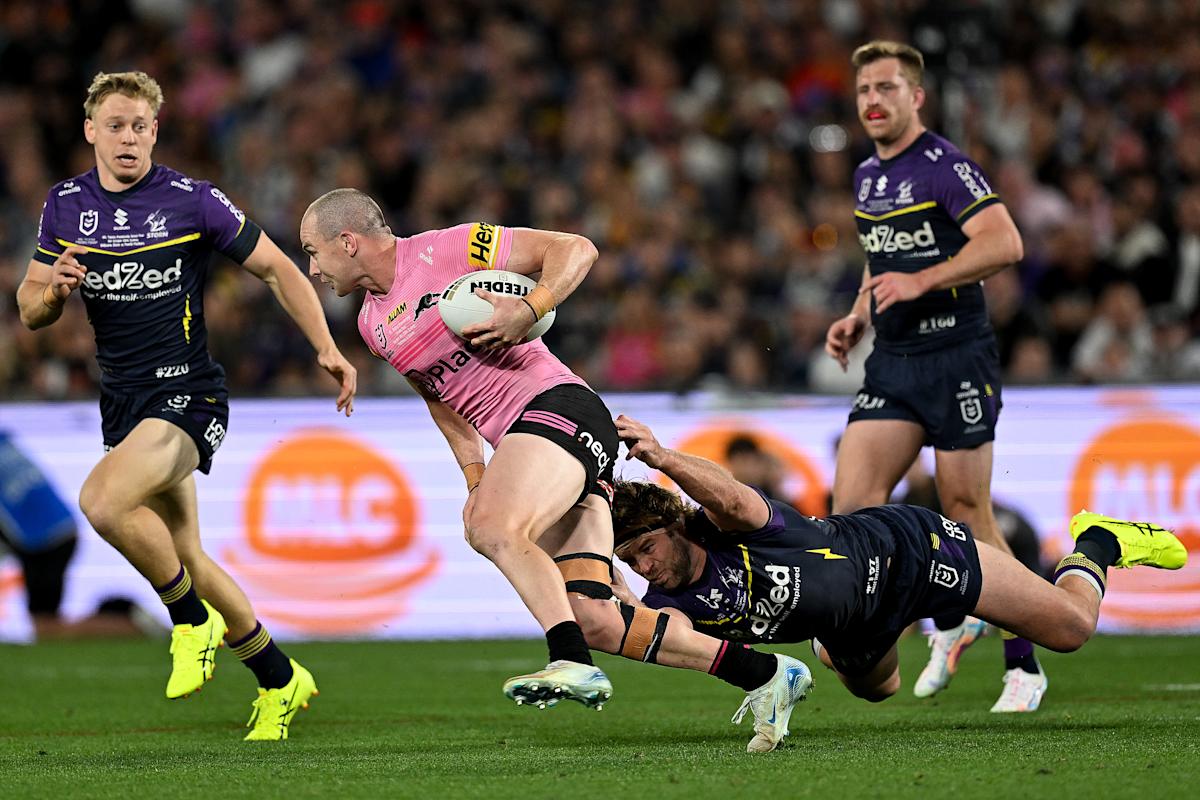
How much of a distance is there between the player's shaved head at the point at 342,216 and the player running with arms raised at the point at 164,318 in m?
0.82

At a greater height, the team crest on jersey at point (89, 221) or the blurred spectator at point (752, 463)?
the team crest on jersey at point (89, 221)

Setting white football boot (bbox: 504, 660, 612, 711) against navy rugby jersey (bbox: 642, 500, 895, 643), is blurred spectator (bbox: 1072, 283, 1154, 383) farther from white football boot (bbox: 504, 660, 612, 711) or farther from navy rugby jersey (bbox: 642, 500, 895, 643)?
white football boot (bbox: 504, 660, 612, 711)

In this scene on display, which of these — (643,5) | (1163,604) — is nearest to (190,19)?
(643,5)

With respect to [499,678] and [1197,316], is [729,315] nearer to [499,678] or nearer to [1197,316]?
[1197,316]

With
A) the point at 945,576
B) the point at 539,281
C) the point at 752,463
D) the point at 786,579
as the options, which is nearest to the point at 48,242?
the point at 539,281

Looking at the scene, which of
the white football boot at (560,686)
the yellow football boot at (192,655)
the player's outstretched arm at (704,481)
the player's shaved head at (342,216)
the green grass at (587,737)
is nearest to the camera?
the green grass at (587,737)

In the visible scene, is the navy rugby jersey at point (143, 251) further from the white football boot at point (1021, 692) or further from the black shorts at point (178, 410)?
the white football boot at point (1021, 692)

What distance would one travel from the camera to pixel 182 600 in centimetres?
738

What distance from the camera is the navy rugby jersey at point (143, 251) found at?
24.6ft

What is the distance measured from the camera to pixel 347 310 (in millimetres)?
14641

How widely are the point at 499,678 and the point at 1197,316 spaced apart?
23.1 feet

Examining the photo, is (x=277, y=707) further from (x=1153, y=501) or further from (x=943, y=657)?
(x=1153, y=501)

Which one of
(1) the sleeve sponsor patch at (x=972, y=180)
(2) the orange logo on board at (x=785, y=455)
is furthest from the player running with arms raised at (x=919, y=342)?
(2) the orange logo on board at (x=785, y=455)

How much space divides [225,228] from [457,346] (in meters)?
1.62
